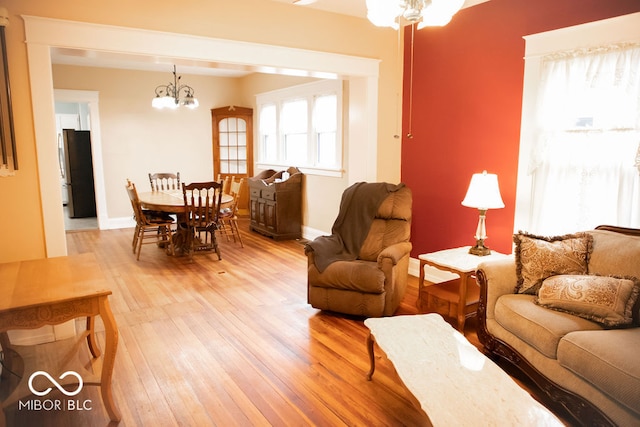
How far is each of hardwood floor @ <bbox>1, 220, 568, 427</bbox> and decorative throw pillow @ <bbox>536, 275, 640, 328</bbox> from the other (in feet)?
3.14

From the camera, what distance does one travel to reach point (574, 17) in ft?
10.2

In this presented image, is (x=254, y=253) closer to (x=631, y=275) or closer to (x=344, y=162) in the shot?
(x=344, y=162)

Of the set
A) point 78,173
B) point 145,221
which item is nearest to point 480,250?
point 145,221

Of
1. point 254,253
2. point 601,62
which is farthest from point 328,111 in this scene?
point 601,62

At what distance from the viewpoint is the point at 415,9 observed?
5.81 feet

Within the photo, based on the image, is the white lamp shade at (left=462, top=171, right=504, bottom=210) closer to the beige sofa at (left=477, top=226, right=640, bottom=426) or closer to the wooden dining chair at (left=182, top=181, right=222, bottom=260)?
the beige sofa at (left=477, top=226, right=640, bottom=426)

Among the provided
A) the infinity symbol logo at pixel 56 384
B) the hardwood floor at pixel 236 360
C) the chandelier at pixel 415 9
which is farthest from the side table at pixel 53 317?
the chandelier at pixel 415 9

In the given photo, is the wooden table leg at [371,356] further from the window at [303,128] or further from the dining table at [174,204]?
the window at [303,128]

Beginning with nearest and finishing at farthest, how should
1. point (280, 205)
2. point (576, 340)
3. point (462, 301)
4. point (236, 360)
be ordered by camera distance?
point (576, 340) → point (236, 360) → point (462, 301) → point (280, 205)

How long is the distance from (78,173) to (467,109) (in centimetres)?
775

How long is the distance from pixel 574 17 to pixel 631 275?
187cm

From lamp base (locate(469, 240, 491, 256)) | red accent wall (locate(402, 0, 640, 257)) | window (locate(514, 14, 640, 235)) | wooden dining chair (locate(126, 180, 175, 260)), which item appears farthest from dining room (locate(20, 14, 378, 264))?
window (locate(514, 14, 640, 235))

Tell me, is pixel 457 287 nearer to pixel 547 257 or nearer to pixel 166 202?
pixel 547 257

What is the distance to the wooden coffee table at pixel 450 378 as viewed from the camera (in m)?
1.71
